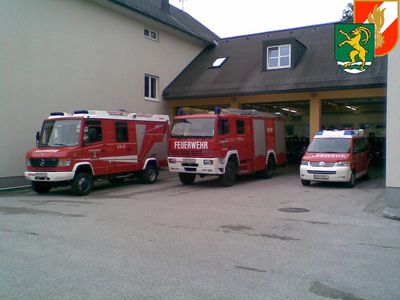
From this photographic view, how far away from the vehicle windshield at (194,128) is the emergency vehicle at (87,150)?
167 centimetres

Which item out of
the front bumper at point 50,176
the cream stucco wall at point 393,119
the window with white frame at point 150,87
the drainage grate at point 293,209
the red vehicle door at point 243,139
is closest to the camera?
the cream stucco wall at point 393,119

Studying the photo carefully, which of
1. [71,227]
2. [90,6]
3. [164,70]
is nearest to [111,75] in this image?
[90,6]

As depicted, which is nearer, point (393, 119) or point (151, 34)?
point (393, 119)

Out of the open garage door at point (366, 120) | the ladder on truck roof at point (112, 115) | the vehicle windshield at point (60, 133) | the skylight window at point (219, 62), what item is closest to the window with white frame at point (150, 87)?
the skylight window at point (219, 62)

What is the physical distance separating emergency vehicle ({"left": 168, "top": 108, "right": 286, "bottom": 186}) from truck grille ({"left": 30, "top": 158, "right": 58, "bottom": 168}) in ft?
14.4

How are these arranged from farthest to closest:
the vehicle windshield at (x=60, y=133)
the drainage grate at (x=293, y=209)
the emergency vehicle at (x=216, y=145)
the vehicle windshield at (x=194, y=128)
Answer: the vehicle windshield at (x=194, y=128) < the emergency vehicle at (x=216, y=145) < the vehicle windshield at (x=60, y=133) < the drainage grate at (x=293, y=209)

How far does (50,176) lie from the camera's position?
1352 cm

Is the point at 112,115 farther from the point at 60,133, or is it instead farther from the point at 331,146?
the point at 331,146

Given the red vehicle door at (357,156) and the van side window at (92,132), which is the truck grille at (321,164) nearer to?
the red vehicle door at (357,156)

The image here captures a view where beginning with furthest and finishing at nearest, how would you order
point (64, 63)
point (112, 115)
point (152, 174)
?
point (64, 63)
point (152, 174)
point (112, 115)

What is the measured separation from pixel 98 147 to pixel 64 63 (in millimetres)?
5193

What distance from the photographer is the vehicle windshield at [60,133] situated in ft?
46.6

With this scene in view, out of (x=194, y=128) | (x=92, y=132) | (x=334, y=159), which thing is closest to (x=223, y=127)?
(x=194, y=128)

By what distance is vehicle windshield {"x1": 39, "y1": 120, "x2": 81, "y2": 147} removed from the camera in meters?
14.2
